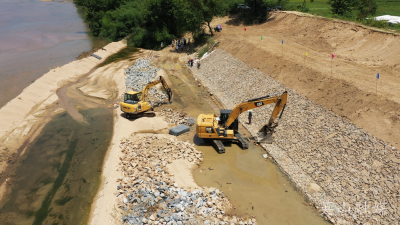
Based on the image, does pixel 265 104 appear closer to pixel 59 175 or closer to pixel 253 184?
pixel 253 184

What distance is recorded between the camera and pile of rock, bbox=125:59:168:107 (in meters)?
27.3

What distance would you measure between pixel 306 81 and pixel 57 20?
79.2m

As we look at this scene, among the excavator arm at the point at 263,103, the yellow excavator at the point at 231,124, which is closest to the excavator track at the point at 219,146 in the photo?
the yellow excavator at the point at 231,124

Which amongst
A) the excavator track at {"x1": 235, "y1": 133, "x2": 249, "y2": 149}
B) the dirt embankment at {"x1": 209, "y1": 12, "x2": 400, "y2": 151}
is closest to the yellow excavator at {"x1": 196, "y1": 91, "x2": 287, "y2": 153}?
the excavator track at {"x1": 235, "y1": 133, "x2": 249, "y2": 149}

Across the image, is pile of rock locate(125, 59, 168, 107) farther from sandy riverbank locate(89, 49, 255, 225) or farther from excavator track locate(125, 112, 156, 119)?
sandy riverbank locate(89, 49, 255, 225)

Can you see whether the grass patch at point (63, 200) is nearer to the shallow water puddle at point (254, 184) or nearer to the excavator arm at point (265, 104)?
the shallow water puddle at point (254, 184)

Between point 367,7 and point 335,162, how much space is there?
39086mm

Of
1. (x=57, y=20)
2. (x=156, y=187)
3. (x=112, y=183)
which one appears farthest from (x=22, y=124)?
(x=57, y=20)

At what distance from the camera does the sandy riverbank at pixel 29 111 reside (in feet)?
65.7

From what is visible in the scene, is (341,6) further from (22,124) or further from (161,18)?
(22,124)

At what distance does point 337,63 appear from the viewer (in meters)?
25.4

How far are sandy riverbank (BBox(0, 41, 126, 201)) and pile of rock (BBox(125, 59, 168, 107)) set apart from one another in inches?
298

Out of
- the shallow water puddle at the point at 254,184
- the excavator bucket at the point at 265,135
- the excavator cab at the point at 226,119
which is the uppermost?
the excavator cab at the point at 226,119

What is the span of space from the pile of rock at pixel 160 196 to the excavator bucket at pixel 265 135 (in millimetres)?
4958
